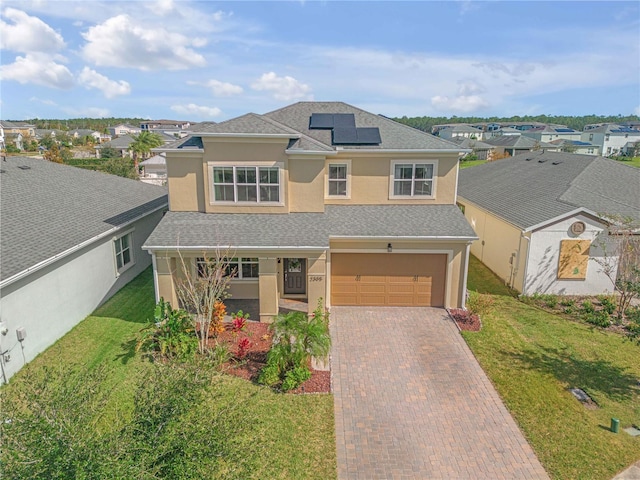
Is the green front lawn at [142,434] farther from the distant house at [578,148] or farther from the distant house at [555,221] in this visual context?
the distant house at [578,148]

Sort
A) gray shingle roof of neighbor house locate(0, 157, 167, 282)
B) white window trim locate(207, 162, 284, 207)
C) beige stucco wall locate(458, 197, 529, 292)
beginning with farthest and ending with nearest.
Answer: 1. beige stucco wall locate(458, 197, 529, 292)
2. white window trim locate(207, 162, 284, 207)
3. gray shingle roof of neighbor house locate(0, 157, 167, 282)

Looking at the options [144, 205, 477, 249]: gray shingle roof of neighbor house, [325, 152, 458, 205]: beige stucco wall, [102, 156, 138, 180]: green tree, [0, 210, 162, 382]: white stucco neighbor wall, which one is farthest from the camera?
[102, 156, 138, 180]: green tree

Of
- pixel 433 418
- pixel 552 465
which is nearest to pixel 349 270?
pixel 433 418

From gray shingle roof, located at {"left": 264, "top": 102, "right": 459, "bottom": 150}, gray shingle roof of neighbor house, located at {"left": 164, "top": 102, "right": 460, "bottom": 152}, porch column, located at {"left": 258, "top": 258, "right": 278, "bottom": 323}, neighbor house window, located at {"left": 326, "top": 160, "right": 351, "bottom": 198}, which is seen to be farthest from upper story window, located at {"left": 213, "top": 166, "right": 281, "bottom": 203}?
gray shingle roof, located at {"left": 264, "top": 102, "right": 459, "bottom": 150}

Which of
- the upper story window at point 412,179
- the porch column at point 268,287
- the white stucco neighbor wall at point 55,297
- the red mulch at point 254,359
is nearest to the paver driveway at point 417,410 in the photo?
the red mulch at point 254,359

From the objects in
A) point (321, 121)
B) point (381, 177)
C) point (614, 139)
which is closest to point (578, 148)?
point (614, 139)

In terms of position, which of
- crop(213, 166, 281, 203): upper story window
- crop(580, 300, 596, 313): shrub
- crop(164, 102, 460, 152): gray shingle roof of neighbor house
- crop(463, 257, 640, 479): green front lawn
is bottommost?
crop(463, 257, 640, 479): green front lawn

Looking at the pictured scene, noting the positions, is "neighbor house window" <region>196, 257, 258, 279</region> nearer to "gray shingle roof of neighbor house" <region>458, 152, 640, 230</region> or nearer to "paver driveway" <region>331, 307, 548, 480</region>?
"paver driveway" <region>331, 307, 548, 480</region>

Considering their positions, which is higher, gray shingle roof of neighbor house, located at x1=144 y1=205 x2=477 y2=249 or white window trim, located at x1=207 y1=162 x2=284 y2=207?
white window trim, located at x1=207 y1=162 x2=284 y2=207
